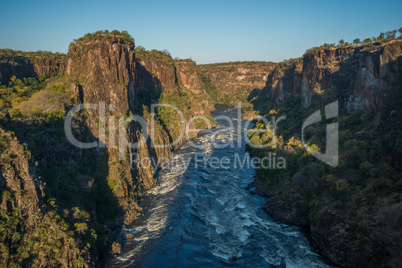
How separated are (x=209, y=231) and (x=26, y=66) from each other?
50269 millimetres

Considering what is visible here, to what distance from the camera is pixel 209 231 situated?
116ft

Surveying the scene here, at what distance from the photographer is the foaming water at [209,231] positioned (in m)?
29.2

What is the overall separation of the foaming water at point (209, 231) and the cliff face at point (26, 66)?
115 feet

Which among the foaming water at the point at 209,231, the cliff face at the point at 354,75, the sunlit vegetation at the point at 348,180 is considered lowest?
the foaming water at the point at 209,231

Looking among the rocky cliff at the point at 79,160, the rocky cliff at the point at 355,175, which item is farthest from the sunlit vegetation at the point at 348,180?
the rocky cliff at the point at 79,160

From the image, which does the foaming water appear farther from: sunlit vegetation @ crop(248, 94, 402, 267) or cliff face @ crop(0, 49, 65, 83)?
cliff face @ crop(0, 49, 65, 83)

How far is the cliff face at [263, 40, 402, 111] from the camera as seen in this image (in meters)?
40.5

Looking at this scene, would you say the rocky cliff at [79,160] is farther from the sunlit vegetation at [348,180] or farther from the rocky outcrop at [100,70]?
the sunlit vegetation at [348,180]

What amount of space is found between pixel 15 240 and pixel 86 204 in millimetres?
10479

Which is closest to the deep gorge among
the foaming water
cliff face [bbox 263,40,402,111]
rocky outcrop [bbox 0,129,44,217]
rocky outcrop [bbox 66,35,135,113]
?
rocky outcrop [bbox 0,129,44,217]

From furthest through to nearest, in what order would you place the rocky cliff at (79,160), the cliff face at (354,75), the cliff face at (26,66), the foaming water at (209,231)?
the cliff face at (26,66) → the cliff face at (354,75) → the foaming water at (209,231) → the rocky cliff at (79,160)

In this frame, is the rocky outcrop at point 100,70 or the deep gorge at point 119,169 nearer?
the deep gorge at point 119,169

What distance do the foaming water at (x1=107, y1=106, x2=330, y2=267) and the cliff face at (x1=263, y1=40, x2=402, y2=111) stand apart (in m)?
26.8

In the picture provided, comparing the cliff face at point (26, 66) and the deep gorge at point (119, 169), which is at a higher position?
the cliff face at point (26, 66)
